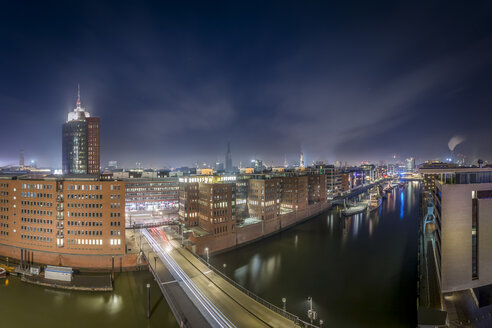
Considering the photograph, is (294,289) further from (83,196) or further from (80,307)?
(83,196)

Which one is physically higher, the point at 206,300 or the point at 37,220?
the point at 37,220

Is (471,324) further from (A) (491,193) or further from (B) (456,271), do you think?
(A) (491,193)

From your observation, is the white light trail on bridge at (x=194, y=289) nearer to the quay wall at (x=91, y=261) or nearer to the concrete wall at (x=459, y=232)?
the quay wall at (x=91, y=261)

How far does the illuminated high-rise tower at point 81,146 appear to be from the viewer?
100750mm

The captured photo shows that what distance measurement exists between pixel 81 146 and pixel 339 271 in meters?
110

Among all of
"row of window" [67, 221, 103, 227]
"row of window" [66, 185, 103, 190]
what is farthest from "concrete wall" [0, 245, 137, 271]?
"row of window" [66, 185, 103, 190]

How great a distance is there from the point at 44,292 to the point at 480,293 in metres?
55.0

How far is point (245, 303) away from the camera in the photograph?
23.2m

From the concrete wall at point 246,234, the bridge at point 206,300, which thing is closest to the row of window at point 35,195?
the bridge at point 206,300

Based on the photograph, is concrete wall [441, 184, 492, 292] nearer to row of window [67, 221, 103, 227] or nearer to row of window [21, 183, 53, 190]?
row of window [67, 221, 103, 227]

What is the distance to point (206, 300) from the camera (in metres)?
24.1

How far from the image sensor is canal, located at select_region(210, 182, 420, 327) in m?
28.2

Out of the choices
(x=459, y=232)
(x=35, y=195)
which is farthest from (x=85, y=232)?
(x=459, y=232)

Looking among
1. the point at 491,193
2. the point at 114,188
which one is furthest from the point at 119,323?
the point at 491,193
